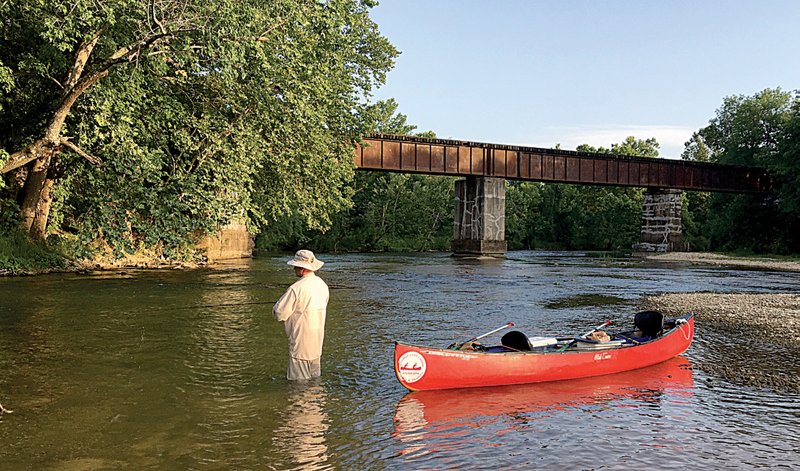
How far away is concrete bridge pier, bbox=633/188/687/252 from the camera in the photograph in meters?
64.8

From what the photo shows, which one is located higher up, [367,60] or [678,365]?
[367,60]

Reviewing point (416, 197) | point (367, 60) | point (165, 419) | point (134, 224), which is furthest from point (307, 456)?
point (416, 197)

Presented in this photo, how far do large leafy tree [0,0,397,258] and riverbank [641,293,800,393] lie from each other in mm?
15666

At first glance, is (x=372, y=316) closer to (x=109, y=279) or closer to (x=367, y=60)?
(x=109, y=279)

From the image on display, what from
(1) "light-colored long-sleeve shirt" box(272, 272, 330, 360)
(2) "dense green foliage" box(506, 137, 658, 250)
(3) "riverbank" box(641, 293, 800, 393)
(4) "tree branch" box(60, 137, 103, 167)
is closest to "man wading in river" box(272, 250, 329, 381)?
(1) "light-colored long-sleeve shirt" box(272, 272, 330, 360)

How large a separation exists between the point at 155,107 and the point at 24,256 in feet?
25.6

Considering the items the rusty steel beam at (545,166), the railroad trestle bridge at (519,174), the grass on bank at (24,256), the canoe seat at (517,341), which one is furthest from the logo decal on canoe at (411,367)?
the railroad trestle bridge at (519,174)

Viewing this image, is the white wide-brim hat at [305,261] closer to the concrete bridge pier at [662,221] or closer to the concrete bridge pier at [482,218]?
the concrete bridge pier at [482,218]

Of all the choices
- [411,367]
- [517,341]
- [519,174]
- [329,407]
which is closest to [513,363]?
[517,341]

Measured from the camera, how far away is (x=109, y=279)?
25156mm

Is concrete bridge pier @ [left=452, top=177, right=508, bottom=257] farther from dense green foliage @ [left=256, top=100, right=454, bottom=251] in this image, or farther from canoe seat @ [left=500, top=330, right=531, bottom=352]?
canoe seat @ [left=500, top=330, right=531, bottom=352]

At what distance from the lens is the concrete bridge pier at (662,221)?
212 feet

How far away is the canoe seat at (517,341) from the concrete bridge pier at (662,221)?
59554 millimetres

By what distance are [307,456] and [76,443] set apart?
94.0 inches
